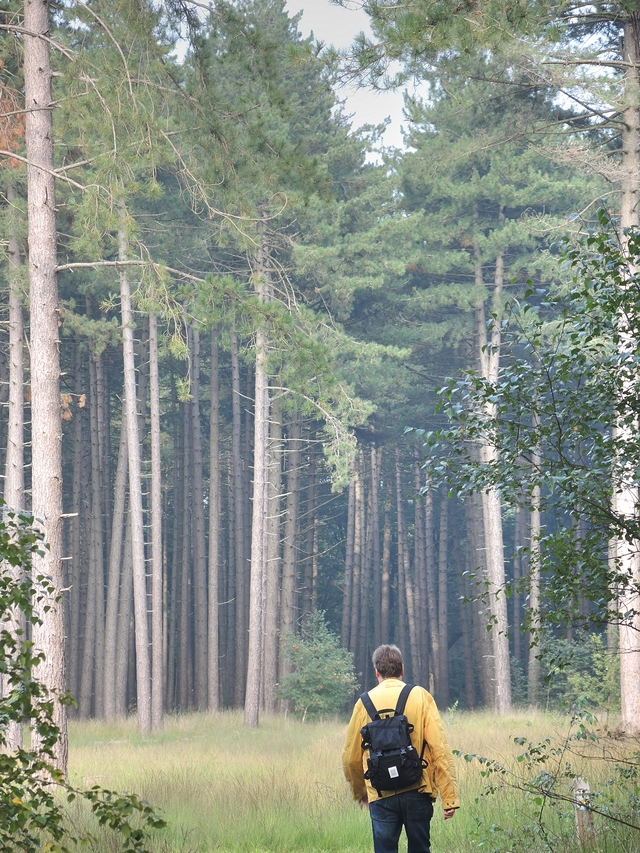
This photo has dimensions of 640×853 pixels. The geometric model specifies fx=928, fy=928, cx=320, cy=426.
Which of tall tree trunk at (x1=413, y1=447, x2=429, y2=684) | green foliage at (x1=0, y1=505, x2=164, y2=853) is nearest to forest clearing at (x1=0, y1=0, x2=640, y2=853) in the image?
green foliage at (x1=0, y1=505, x2=164, y2=853)

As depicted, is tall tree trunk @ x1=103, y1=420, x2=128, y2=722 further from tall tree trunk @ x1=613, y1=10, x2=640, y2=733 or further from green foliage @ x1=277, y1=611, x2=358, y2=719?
tall tree trunk @ x1=613, y1=10, x2=640, y2=733

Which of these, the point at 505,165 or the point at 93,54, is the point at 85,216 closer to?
the point at 93,54

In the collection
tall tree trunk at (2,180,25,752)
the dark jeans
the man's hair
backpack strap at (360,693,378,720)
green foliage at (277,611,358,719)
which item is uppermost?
tall tree trunk at (2,180,25,752)

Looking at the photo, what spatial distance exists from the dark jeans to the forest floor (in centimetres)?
71

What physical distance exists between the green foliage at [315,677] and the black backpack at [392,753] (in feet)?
54.2

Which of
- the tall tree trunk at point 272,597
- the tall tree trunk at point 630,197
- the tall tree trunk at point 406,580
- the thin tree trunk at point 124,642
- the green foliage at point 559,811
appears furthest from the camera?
the tall tree trunk at point 406,580

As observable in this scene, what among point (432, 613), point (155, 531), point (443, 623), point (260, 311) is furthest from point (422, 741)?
point (443, 623)

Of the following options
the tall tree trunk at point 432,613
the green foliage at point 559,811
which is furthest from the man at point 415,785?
the tall tree trunk at point 432,613

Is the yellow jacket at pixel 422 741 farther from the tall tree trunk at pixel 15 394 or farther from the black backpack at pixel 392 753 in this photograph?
the tall tree trunk at pixel 15 394

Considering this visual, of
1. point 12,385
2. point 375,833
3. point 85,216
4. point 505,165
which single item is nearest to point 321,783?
point 375,833

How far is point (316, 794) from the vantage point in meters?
9.87

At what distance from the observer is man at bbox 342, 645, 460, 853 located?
486 cm

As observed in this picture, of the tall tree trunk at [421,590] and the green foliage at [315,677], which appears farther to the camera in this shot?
the tall tree trunk at [421,590]

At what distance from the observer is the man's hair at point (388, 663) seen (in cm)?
504
